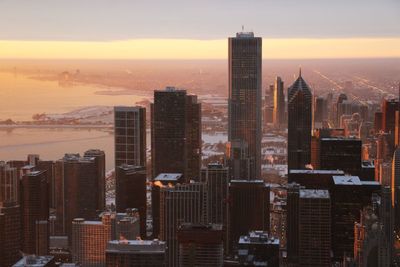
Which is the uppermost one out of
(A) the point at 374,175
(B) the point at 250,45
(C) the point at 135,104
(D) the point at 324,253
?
(B) the point at 250,45

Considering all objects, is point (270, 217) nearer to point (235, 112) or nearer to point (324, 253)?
point (324, 253)

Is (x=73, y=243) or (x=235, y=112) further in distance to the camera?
(x=235, y=112)

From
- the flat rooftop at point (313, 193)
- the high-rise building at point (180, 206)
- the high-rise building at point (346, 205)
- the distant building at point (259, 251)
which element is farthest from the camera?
the flat rooftop at point (313, 193)

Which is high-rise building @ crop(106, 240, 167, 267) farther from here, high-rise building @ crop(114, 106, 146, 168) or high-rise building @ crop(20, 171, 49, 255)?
high-rise building @ crop(114, 106, 146, 168)

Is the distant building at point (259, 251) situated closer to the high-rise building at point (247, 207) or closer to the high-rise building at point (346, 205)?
the high-rise building at point (247, 207)

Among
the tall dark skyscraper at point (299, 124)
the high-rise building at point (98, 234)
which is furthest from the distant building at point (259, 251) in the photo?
the tall dark skyscraper at point (299, 124)

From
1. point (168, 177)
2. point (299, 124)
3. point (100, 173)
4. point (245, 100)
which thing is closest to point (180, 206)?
point (168, 177)

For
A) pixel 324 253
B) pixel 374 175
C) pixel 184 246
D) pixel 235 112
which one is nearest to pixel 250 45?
pixel 235 112
